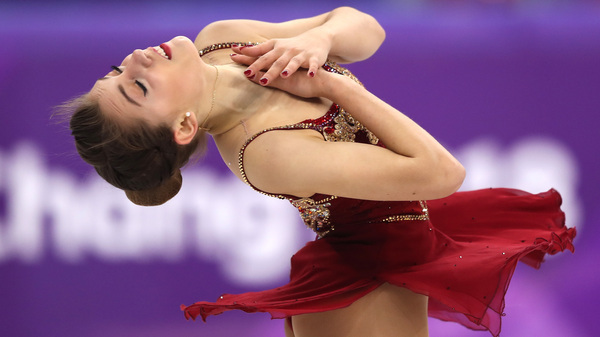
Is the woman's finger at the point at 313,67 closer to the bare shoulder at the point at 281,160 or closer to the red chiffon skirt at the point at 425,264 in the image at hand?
the bare shoulder at the point at 281,160

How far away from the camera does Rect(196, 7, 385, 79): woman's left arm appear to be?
6.25ft

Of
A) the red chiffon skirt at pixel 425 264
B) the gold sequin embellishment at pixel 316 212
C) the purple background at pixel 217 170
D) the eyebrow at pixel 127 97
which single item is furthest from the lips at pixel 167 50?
the purple background at pixel 217 170

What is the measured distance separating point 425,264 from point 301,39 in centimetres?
73

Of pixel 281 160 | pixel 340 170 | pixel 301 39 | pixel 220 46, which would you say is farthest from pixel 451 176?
pixel 220 46

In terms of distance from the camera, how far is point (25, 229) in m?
3.54

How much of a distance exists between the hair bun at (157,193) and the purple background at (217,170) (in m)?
1.46

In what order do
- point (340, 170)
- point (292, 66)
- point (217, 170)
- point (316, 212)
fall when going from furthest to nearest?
point (217, 170) < point (316, 212) < point (292, 66) < point (340, 170)

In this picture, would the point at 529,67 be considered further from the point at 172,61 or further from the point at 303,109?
the point at 172,61

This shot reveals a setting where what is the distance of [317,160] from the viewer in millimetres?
1760

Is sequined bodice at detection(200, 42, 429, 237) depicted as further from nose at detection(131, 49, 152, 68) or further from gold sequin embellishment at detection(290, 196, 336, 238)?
nose at detection(131, 49, 152, 68)

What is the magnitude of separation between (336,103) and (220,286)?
1.83 m

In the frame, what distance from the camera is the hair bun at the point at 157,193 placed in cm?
204

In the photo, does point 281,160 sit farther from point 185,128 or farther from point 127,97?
point 127,97

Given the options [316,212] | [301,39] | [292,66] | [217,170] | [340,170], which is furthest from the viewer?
[217,170]
